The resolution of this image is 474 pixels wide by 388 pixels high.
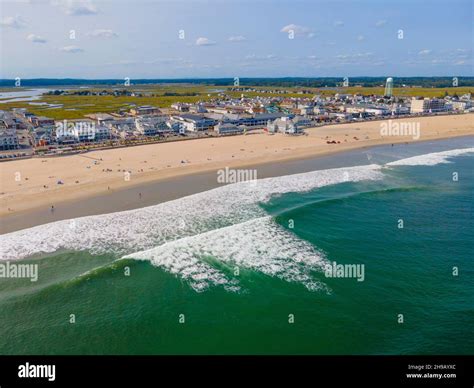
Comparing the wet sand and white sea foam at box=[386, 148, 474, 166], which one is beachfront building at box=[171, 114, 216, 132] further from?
white sea foam at box=[386, 148, 474, 166]

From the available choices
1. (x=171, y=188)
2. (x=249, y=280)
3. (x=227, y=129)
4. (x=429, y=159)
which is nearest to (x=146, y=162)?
(x=171, y=188)

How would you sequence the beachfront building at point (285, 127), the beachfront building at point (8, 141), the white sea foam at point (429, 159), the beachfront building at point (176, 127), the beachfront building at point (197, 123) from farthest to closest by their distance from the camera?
the beachfront building at point (197, 123) → the beachfront building at point (176, 127) → the beachfront building at point (285, 127) → the beachfront building at point (8, 141) → the white sea foam at point (429, 159)

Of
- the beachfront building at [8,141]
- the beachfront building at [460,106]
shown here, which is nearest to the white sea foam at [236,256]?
the beachfront building at [8,141]

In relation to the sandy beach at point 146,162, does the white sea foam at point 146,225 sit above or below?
below

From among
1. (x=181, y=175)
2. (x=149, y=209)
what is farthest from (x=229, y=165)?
(x=149, y=209)

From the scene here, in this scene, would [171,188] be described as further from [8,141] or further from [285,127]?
[285,127]

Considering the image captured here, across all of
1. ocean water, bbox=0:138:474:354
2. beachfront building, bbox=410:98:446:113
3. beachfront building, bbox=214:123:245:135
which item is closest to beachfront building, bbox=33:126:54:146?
beachfront building, bbox=214:123:245:135

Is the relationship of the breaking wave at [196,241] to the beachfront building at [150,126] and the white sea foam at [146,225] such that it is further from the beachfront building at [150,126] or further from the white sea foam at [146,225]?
the beachfront building at [150,126]
